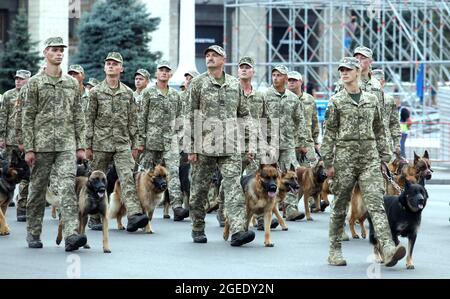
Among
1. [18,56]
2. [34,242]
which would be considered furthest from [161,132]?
[18,56]

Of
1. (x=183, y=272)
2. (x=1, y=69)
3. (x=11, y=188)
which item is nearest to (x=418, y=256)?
(x=183, y=272)

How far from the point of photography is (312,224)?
16922mm

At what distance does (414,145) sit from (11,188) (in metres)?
18.1

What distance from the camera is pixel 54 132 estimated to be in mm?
12938

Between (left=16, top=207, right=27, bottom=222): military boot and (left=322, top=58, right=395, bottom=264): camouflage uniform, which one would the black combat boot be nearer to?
(left=16, top=207, right=27, bottom=222): military boot

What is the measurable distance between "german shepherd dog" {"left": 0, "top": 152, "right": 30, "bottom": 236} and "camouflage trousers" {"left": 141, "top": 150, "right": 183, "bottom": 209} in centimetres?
189

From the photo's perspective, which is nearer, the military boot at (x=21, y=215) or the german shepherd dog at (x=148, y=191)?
the german shepherd dog at (x=148, y=191)

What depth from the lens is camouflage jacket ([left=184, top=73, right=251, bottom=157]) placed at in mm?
13586

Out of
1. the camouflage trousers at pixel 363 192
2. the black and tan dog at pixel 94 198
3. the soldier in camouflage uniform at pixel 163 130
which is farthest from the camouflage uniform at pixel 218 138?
the soldier in camouflage uniform at pixel 163 130

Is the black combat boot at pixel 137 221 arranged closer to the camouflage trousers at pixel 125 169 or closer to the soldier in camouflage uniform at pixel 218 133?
the camouflage trousers at pixel 125 169

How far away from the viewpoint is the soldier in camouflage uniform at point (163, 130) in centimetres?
1723
